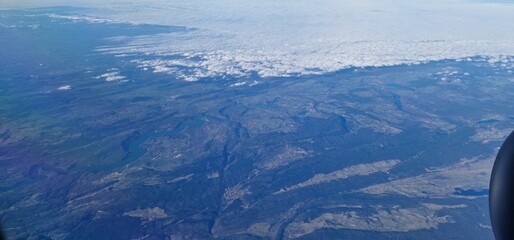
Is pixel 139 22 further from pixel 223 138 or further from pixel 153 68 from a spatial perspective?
pixel 223 138

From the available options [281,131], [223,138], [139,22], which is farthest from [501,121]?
[139,22]

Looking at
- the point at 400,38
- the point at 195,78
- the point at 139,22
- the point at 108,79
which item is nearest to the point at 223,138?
the point at 195,78

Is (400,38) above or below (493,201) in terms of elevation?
below

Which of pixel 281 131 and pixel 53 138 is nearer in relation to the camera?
pixel 53 138

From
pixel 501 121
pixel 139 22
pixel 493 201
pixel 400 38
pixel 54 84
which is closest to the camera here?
pixel 493 201

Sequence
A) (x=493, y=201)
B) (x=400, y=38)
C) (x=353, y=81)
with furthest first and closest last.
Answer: (x=400, y=38)
(x=353, y=81)
(x=493, y=201)

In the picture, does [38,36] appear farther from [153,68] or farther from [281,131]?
[281,131]
